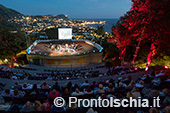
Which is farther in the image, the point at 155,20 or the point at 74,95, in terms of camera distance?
the point at 155,20

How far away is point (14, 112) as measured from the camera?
502 cm

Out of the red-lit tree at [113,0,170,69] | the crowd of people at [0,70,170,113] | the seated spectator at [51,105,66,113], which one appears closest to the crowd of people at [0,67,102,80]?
the crowd of people at [0,70,170,113]

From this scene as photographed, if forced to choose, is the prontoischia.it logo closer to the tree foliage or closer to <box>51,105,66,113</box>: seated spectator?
<box>51,105,66,113</box>: seated spectator

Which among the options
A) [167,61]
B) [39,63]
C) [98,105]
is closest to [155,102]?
[98,105]

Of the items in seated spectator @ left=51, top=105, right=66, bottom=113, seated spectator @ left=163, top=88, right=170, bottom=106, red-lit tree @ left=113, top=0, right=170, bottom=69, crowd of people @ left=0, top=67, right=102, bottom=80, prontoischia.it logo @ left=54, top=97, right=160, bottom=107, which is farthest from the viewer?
red-lit tree @ left=113, top=0, right=170, bottom=69

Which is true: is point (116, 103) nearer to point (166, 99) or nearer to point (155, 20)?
point (166, 99)

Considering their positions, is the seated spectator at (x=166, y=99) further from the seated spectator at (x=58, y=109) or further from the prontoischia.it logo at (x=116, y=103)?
the seated spectator at (x=58, y=109)

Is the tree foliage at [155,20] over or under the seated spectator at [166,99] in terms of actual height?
over

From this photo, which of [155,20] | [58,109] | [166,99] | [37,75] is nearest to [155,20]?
[155,20]

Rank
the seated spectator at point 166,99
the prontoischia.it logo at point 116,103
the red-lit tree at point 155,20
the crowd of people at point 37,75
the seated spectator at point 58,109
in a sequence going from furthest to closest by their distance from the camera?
the red-lit tree at point 155,20, the crowd of people at point 37,75, the seated spectator at point 166,99, the prontoischia.it logo at point 116,103, the seated spectator at point 58,109

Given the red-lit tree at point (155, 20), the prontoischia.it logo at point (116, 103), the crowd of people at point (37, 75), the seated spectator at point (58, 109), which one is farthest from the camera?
the red-lit tree at point (155, 20)

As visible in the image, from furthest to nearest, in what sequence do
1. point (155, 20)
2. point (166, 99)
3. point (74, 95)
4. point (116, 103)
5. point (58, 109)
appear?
point (155, 20) < point (74, 95) < point (166, 99) < point (116, 103) < point (58, 109)

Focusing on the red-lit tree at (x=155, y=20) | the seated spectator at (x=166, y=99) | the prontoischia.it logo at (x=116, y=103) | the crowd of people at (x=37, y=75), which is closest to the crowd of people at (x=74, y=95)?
the seated spectator at (x=166, y=99)

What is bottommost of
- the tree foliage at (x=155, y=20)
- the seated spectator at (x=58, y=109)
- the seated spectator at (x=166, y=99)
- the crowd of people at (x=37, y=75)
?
the crowd of people at (x=37, y=75)
